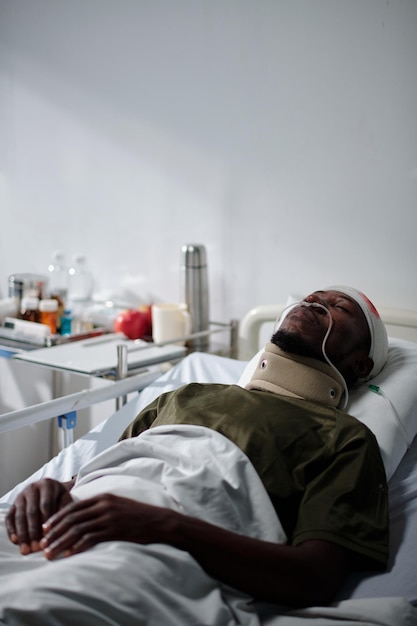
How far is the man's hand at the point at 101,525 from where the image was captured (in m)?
1.11

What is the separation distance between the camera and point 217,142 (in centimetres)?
258

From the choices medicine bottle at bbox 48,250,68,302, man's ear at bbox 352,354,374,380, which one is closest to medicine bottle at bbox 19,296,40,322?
medicine bottle at bbox 48,250,68,302

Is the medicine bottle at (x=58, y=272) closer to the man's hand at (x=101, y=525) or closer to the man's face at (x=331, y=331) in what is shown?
the man's face at (x=331, y=331)

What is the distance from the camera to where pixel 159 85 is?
2.72m

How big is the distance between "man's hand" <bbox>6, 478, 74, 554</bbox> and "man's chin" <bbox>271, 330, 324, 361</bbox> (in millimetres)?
584

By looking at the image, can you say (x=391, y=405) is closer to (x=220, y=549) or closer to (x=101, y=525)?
(x=220, y=549)

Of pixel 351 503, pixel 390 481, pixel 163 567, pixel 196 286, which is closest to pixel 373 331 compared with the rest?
pixel 390 481

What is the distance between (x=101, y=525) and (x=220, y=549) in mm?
201

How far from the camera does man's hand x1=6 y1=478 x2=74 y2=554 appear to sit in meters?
1.17

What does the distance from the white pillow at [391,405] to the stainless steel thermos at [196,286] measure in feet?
2.65

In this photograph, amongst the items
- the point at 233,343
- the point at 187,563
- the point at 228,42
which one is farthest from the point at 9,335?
the point at 187,563

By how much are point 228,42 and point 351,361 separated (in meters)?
1.47

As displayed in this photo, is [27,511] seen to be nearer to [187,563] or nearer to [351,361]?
[187,563]

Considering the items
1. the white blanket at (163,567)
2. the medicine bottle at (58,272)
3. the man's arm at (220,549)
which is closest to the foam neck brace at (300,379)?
the white blanket at (163,567)
